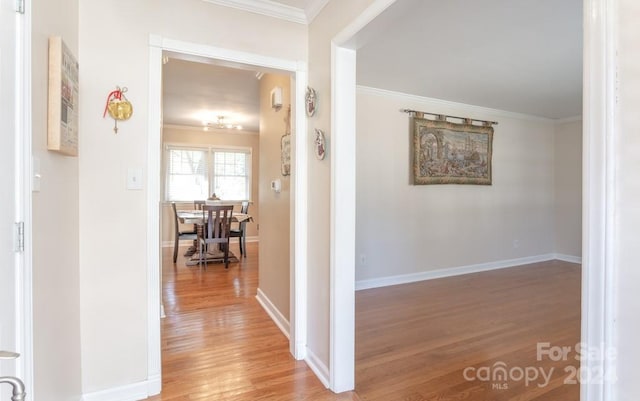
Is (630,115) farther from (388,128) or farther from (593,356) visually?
(388,128)

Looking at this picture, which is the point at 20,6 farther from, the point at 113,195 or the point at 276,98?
the point at 276,98

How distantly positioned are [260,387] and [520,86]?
4.07m

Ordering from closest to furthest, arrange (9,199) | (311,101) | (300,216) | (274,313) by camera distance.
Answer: (9,199) < (311,101) < (300,216) < (274,313)

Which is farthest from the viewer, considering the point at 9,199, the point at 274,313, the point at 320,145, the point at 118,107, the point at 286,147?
the point at 274,313

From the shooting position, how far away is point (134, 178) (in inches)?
71.6

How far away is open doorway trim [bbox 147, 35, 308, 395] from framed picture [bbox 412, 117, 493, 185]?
2.31 metres

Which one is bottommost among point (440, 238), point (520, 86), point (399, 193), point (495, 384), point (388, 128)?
point (495, 384)

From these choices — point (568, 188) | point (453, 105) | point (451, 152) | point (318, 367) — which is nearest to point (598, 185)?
point (318, 367)

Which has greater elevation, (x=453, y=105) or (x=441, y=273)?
(x=453, y=105)

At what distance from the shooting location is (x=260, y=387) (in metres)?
1.93

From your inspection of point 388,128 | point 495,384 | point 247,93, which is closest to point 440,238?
point 388,128

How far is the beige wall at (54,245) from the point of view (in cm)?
117

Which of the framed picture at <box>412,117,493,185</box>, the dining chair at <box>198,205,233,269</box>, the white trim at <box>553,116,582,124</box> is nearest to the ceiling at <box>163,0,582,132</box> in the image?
the white trim at <box>553,116,582,124</box>

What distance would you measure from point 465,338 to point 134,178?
268cm
